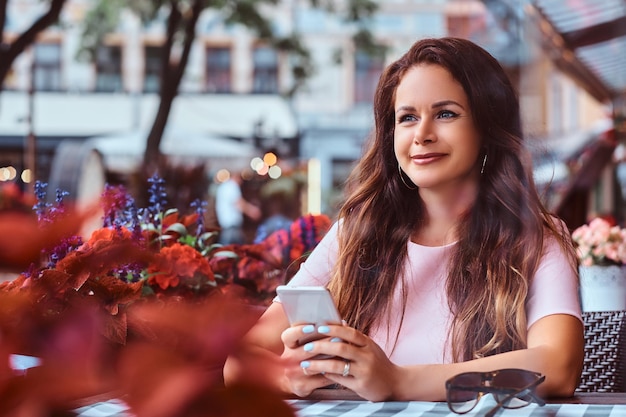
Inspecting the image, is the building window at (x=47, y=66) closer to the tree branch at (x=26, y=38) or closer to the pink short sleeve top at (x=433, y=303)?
the tree branch at (x=26, y=38)

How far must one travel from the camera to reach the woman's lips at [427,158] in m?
1.64

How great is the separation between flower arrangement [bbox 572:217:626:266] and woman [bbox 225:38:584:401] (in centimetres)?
128

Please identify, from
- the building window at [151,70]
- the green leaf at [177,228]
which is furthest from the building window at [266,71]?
the green leaf at [177,228]

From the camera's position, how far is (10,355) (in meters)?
0.39

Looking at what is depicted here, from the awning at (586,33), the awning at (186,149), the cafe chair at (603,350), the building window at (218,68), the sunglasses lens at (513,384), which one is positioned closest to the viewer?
the sunglasses lens at (513,384)

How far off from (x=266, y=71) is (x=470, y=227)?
1815 cm

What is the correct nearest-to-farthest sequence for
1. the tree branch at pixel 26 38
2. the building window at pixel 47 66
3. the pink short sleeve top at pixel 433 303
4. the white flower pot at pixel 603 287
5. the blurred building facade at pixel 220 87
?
1. the pink short sleeve top at pixel 433 303
2. the white flower pot at pixel 603 287
3. the tree branch at pixel 26 38
4. the blurred building facade at pixel 220 87
5. the building window at pixel 47 66

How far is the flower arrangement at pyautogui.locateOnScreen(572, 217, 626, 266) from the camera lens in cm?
295

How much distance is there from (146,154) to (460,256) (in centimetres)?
853

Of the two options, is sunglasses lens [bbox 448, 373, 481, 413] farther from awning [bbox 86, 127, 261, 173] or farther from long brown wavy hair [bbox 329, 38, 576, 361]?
awning [bbox 86, 127, 261, 173]

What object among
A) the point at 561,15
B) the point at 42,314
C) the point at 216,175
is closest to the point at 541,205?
the point at 42,314

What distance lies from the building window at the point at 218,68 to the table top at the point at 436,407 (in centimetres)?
1845

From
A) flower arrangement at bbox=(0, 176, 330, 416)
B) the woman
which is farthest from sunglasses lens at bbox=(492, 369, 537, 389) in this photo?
flower arrangement at bbox=(0, 176, 330, 416)

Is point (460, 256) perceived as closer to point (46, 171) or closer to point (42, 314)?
point (42, 314)
